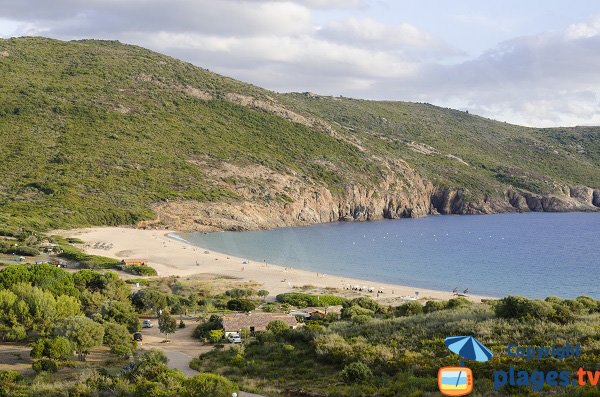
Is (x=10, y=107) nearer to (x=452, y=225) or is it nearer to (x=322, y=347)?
(x=452, y=225)

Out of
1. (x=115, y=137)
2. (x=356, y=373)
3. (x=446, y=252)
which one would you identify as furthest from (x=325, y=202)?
(x=356, y=373)

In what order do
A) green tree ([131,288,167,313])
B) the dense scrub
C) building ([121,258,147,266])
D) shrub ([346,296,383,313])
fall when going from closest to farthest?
the dense scrub
shrub ([346,296,383,313])
green tree ([131,288,167,313])
building ([121,258,147,266])

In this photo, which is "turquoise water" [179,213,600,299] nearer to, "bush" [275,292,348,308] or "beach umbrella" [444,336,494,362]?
"bush" [275,292,348,308]

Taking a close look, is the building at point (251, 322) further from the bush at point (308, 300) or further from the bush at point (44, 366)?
the bush at point (44, 366)

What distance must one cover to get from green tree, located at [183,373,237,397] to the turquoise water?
3994 cm

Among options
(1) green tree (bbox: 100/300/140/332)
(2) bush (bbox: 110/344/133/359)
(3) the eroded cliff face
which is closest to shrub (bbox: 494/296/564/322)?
(2) bush (bbox: 110/344/133/359)

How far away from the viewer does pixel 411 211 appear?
136 metres

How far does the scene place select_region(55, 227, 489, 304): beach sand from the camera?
5022 cm

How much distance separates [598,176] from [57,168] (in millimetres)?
155481

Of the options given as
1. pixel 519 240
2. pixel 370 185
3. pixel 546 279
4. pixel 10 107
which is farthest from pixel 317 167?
pixel 546 279

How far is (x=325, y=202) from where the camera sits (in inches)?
4786

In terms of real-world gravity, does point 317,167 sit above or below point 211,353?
above

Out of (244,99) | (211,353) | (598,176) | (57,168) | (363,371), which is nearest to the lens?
(363,371)

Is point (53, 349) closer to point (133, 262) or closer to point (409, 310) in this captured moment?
point (409, 310)
